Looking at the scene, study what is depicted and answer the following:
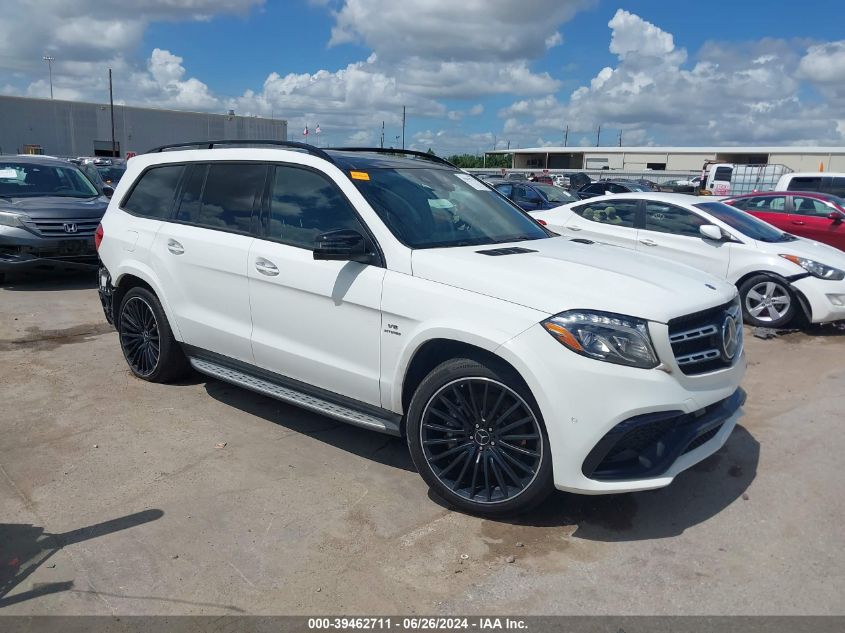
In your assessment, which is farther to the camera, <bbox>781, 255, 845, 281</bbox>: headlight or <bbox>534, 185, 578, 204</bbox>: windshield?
<bbox>534, 185, 578, 204</bbox>: windshield

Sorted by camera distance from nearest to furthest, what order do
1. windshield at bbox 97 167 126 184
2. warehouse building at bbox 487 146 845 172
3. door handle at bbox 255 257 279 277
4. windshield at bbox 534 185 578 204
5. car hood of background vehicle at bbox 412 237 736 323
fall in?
car hood of background vehicle at bbox 412 237 736 323 → door handle at bbox 255 257 279 277 → windshield at bbox 534 185 578 204 → windshield at bbox 97 167 126 184 → warehouse building at bbox 487 146 845 172

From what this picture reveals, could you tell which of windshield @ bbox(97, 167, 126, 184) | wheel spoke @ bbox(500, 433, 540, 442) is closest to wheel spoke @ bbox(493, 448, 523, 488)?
wheel spoke @ bbox(500, 433, 540, 442)

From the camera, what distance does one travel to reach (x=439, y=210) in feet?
14.3

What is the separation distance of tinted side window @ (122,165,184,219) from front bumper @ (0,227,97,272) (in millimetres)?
4289

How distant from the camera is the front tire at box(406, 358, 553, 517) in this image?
3.39 meters

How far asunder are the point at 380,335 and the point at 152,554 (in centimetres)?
158

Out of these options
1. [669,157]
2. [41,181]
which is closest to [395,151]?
[41,181]

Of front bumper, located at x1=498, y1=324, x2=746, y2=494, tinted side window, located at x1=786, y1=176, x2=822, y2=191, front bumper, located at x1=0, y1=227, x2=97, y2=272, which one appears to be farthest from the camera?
tinted side window, located at x1=786, y1=176, x2=822, y2=191

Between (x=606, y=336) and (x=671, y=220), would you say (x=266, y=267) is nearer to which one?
(x=606, y=336)

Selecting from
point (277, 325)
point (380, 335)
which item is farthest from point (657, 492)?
point (277, 325)

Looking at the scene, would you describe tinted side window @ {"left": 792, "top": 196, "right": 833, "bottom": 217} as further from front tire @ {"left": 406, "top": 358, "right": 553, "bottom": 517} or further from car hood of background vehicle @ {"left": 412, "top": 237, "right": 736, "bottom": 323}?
front tire @ {"left": 406, "top": 358, "right": 553, "bottom": 517}

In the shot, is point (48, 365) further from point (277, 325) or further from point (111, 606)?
point (111, 606)

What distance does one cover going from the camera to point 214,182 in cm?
498

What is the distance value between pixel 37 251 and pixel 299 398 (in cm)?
663
